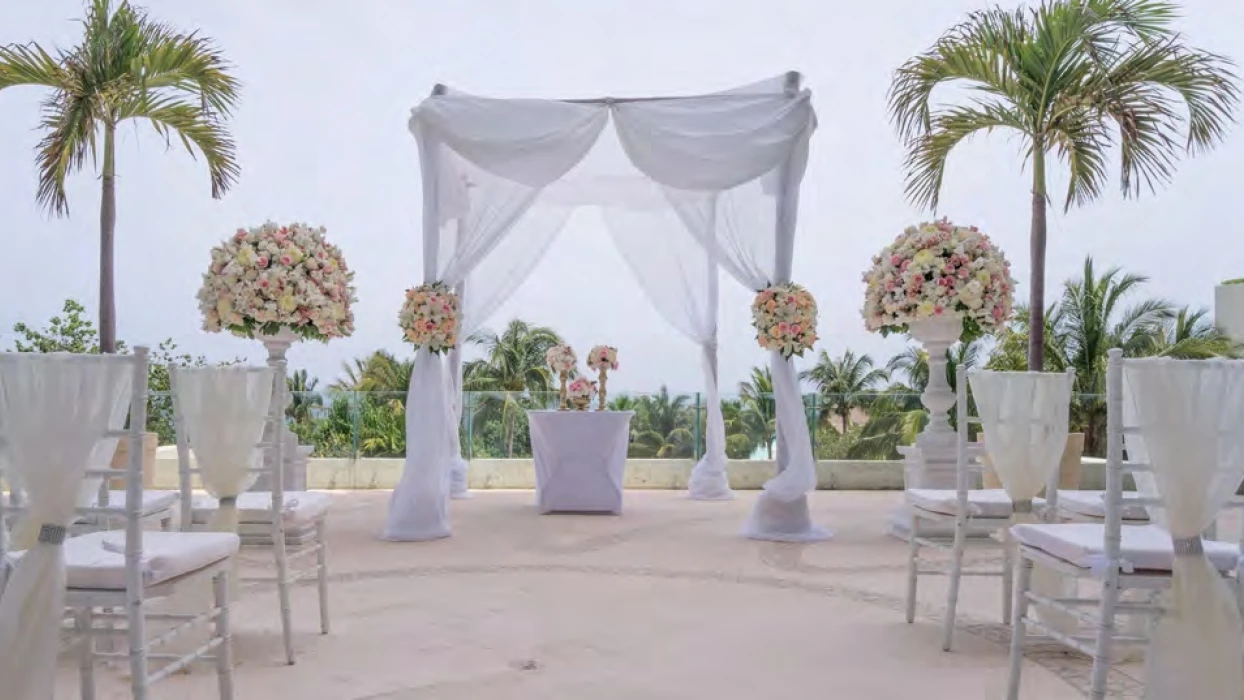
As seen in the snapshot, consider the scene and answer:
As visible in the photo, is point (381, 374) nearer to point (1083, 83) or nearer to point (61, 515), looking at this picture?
point (1083, 83)

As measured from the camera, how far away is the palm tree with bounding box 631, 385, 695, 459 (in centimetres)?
923

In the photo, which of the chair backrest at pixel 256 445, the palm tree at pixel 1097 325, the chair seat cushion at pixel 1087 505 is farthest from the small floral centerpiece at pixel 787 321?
the palm tree at pixel 1097 325

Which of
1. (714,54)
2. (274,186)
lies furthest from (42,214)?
(274,186)

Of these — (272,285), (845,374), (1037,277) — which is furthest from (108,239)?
(845,374)

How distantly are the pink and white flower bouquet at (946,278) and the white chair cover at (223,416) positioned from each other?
383cm

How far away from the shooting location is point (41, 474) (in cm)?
233

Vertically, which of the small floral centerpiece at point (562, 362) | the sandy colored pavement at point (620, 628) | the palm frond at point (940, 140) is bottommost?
the sandy colored pavement at point (620, 628)

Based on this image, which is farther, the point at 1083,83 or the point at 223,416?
the point at 1083,83

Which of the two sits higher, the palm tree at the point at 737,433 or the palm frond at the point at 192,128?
the palm frond at the point at 192,128

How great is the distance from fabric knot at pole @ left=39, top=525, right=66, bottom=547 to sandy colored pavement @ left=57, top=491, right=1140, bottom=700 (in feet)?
2.74

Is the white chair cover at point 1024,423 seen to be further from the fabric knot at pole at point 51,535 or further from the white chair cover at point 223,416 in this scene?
the fabric knot at pole at point 51,535

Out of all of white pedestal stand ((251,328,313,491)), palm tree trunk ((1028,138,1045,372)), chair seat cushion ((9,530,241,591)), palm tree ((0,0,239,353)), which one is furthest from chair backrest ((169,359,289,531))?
palm tree trunk ((1028,138,1045,372))

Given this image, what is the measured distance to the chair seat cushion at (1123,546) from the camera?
245 centimetres

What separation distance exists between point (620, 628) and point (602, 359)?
3.88 m
